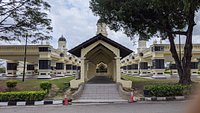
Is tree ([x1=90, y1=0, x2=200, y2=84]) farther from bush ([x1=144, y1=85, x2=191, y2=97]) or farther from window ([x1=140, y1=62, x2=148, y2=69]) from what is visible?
window ([x1=140, y1=62, x2=148, y2=69])

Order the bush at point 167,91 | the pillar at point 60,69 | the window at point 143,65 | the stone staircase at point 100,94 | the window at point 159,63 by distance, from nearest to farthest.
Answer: the stone staircase at point 100,94 → the bush at point 167,91 → the window at point 159,63 → the pillar at point 60,69 → the window at point 143,65

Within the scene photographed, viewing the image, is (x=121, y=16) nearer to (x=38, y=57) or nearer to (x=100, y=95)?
(x=100, y=95)

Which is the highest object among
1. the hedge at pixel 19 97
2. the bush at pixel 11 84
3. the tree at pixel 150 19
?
the tree at pixel 150 19

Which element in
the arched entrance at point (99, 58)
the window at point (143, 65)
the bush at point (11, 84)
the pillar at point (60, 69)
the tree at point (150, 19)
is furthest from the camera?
the window at point (143, 65)

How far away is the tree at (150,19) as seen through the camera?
17.9m

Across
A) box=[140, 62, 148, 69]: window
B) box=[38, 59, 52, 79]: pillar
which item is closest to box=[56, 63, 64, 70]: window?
box=[38, 59, 52, 79]: pillar

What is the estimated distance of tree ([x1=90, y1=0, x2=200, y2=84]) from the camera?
17934 mm

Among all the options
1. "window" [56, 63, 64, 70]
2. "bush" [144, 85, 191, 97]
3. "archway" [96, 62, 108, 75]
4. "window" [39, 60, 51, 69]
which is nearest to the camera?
"bush" [144, 85, 191, 97]

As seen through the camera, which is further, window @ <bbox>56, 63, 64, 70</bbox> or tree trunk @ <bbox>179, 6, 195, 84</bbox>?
window @ <bbox>56, 63, 64, 70</bbox>

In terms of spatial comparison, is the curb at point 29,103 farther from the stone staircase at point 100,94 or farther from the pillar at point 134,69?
the pillar at point 134,69

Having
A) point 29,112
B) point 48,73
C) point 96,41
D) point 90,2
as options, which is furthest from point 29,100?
point 48,73

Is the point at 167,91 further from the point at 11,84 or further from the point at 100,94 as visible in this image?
the point at 11,84

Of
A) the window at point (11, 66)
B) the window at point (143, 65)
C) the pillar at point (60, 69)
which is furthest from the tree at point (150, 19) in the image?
the pillar at point (60, 69)

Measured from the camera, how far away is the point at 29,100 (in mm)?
15867
